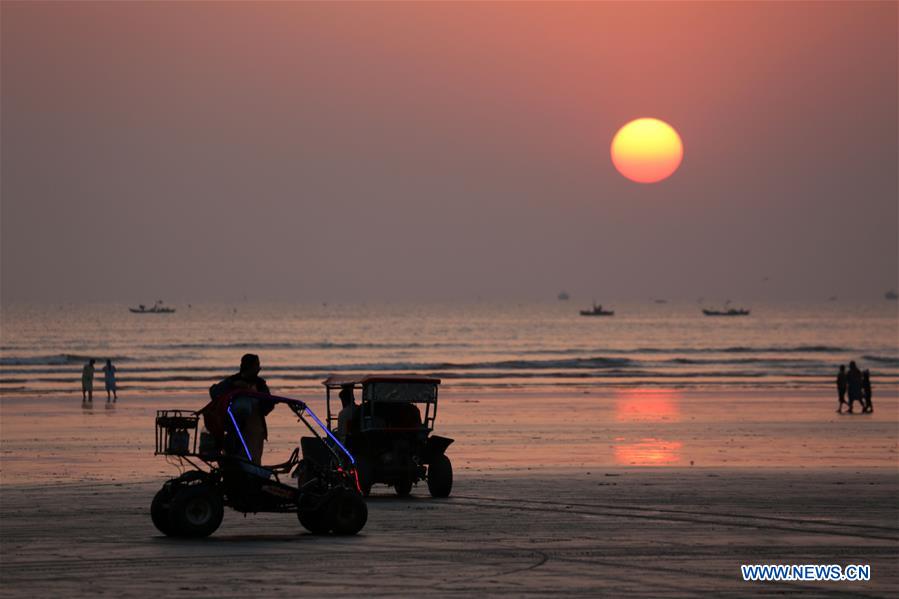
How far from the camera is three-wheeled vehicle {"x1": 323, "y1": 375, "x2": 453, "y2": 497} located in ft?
61.1

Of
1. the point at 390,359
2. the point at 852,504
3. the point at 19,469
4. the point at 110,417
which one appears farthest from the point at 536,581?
the point at 390,359

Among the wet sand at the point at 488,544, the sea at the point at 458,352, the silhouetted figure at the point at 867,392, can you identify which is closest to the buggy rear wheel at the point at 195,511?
the wet sand at the point at 488,544

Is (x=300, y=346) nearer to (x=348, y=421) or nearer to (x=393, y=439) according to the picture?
(x=348, y=421)

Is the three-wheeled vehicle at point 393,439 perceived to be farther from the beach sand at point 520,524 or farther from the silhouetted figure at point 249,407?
the silhouetted figure at point 249,407

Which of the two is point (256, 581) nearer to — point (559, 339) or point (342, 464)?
point (342, 464)

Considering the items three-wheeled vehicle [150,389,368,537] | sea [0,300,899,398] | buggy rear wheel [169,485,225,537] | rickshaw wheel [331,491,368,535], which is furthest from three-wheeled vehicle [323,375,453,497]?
sea [0,300,899,398]

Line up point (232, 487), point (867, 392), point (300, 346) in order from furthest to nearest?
point (300, 346) < point (867, 392) < point (232, 487)

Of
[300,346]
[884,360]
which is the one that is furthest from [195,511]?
[300,346]

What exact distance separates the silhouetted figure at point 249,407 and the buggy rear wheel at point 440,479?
16.2ft

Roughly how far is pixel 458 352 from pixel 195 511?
312 ft

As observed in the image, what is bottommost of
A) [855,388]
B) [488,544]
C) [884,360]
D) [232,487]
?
[884,360]

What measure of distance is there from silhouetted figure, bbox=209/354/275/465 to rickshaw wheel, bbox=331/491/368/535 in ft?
3.27

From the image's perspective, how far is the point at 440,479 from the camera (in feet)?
60.6

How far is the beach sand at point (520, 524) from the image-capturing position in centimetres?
1121
